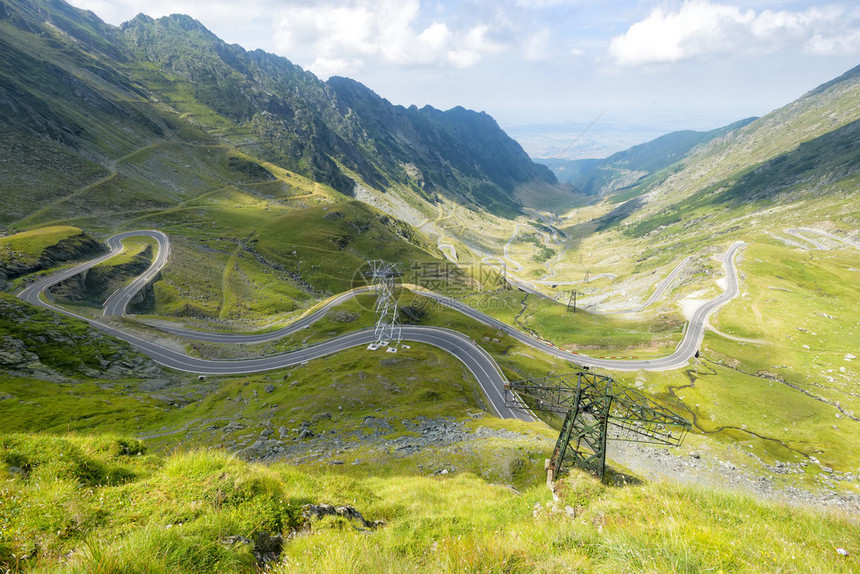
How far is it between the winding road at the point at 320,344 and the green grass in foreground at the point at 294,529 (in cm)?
4884

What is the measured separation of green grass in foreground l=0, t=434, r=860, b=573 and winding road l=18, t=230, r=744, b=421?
160 ft

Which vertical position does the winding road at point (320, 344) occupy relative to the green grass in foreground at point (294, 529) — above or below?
below

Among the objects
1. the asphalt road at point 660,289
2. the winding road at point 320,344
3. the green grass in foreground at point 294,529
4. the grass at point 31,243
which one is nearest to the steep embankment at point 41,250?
the grass at point 31,243

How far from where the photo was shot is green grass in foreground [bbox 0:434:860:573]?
20.5ft

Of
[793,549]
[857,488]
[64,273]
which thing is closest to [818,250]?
[857,488]

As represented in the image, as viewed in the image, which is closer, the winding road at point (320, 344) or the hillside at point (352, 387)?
the hillside at point (352, 387)

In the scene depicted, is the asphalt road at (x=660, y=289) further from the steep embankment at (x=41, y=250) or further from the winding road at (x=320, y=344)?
the steep embankment at (x=41, y=250)

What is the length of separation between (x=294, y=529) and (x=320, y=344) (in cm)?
7418

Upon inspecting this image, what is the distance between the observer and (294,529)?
1034 centimetres

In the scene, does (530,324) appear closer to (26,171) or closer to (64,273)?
(64,273)

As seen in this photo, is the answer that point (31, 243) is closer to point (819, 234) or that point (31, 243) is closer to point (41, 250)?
point (41, 250)

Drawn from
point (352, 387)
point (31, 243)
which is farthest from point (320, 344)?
point (31, 243)

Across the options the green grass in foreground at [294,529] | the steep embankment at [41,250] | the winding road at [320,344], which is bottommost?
the winding road at [320,344]

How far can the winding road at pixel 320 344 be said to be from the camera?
68500 millimetres
